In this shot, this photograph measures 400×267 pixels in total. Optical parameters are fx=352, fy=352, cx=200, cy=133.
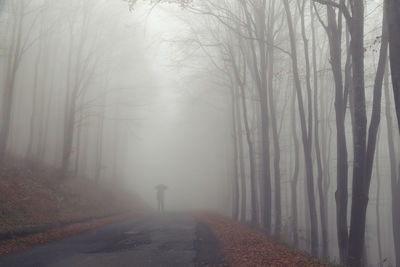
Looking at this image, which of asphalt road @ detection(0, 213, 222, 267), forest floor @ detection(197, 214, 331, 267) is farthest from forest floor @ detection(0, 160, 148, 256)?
forest floor @ detection(197, 214, 331, 267)

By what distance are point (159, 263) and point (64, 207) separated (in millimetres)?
11107

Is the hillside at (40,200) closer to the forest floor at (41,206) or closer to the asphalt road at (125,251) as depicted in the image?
the forest floor at (41,206)

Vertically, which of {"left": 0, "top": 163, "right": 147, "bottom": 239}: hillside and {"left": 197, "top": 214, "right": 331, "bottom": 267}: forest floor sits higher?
{"left": 0, "top": 163, "right": 147, "bottom": 239}: hillside

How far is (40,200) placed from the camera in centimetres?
1498

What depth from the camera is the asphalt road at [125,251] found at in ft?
22.7

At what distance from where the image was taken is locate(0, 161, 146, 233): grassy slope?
1180 cm

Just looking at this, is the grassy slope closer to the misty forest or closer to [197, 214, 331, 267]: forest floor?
the misty forest

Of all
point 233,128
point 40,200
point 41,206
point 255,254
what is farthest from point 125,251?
point 233,128

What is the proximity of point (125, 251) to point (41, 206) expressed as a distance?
7876 mm

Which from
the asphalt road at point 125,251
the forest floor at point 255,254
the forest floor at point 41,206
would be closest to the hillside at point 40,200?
the forest floor at point 41,206

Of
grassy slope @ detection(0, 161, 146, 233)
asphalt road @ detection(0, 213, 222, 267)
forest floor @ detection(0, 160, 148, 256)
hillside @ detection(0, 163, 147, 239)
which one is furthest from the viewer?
grassy slope @ detection(0, 161, 146, 233)

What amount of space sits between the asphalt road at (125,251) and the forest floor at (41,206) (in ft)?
3.25

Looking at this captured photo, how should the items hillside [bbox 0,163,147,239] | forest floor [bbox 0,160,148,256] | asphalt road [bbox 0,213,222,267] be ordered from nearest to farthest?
asphalt road [bbox 0,213,222,267] < forest floor [bbox 0,160,148,256] < hillside [bbox 0,163,147,239]

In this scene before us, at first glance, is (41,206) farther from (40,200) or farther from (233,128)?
(233,128)
